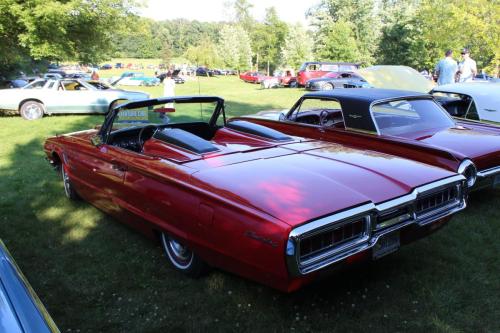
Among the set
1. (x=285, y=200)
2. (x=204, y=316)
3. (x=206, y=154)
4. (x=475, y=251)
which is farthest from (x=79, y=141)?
(x=475, y=251)

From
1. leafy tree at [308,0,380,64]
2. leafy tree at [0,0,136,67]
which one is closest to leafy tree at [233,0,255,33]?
leafy tree at [308,0,380,64]

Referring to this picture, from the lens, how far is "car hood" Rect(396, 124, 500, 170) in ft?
14.9

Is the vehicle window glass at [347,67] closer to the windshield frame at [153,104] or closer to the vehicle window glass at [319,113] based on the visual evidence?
the vehicle window glass at [319,113]

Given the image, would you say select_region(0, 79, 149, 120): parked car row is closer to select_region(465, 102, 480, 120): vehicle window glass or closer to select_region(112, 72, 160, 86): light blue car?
select_region(465, 102, 480, 120): vehicle window glass

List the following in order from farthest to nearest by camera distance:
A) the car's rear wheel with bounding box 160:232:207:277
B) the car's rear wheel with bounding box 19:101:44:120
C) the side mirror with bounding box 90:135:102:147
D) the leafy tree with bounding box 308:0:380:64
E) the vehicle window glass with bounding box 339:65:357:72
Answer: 1. the leafy tree with bounding box 308:0:380:64
2. the vehicle window glass with bounding box 339:65:357:72
3. the car's rear wheel with bounding box 19:101:44:120
4. the side mirror with bounding box 90:135:102:147
5. the car's rear wheel with bounding box 160:232:207:277

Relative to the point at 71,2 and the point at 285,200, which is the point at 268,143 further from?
the point at 71,2

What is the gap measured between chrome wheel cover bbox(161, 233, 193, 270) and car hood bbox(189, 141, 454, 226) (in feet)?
2.34

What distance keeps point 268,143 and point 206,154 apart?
0.72 m

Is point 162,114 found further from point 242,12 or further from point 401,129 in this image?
point 242,12

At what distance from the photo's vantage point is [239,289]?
333cm

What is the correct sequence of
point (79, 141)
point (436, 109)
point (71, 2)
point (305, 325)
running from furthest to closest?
1. point (71, 2)
2. point (436, 109)
3. point (79, 141)
4. point (305, 325)

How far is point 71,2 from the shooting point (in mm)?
14023

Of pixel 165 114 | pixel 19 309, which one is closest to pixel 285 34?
pixel 165 114

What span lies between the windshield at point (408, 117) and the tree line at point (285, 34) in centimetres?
1165
